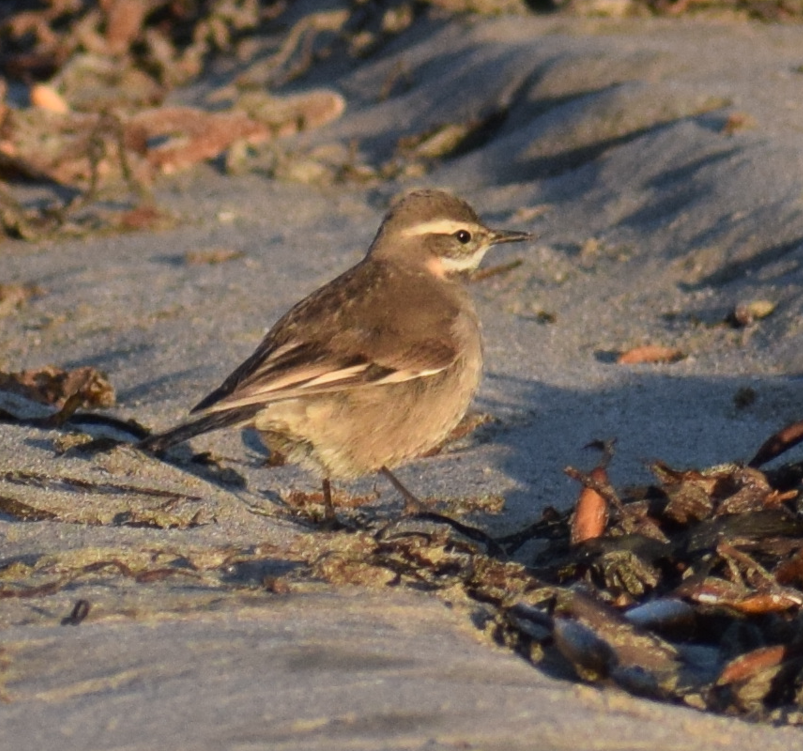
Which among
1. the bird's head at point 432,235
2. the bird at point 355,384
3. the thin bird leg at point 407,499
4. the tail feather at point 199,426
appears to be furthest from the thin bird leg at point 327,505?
the bird's head at point 432,235

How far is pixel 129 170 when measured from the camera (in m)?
12.1

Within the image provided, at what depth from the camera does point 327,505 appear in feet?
20.1

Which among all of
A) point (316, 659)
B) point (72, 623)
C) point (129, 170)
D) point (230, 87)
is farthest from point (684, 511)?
point (230, 87)

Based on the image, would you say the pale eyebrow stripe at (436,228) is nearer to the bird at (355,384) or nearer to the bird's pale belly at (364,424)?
the bird at (355,384)

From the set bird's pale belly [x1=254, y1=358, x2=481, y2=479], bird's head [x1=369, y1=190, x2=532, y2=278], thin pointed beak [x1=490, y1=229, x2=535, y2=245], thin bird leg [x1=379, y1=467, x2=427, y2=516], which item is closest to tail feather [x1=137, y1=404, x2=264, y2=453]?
bird's pale belly [x1=254, y1=358, x2=481, y2=479]

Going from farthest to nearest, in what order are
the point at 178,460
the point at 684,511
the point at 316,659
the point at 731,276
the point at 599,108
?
the point at 599,108, the point at 731,276, the point at 178,460, the point at 684,511, the point at 316,659

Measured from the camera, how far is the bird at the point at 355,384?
19.7 ft

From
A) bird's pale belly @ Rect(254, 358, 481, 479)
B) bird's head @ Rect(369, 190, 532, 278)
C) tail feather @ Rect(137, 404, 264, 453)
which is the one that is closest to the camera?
tail feather @ Rect(137, 404, 264, 453)

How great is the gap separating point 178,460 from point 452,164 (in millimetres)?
5498

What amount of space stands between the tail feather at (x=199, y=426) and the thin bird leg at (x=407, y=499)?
2.13 feet

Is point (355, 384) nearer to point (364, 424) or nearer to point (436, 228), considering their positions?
point (364, 424)

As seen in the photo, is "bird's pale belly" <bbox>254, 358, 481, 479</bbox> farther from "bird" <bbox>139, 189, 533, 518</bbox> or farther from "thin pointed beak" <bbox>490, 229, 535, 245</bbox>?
"thin pointed beak" <bbox>490, 229, 535, 245</bbox>

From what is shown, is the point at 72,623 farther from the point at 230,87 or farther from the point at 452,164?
the point at 230,87

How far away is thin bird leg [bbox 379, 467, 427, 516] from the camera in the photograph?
583 centimetres
